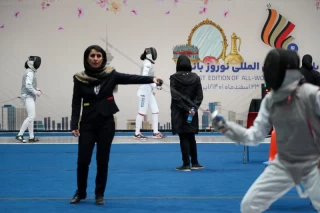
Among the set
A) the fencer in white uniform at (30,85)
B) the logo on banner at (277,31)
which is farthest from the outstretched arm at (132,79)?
the logo on banner at (277,31)

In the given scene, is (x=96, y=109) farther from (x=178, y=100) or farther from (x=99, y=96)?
(x=178, y=100)

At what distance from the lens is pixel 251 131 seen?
11.8 ft

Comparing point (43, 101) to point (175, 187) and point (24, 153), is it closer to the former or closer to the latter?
point (24, 153)

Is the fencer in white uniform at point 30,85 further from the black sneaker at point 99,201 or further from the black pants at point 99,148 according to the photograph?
the black sneaker at point 99,201

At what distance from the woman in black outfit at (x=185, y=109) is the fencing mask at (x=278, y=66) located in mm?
4219

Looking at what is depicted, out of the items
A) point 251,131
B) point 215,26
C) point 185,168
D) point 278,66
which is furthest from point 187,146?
point 215,26

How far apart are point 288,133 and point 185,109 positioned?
4.32m

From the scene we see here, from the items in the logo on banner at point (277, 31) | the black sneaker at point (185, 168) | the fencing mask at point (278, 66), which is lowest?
the black sneaker at point (185, 168)

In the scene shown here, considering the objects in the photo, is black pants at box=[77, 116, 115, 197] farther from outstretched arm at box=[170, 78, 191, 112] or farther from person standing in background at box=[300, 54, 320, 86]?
person standing in background at box=[300, 54, 320, 86]

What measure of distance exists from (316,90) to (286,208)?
216cm

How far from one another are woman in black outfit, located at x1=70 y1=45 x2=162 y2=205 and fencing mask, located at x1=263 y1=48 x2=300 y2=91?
7.04ft

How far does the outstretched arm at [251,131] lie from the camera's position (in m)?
3.51

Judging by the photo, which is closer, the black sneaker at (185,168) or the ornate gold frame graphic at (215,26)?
the black sneaker at (185,168)

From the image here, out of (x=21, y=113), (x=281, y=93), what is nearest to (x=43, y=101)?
(x=21, y=113)
